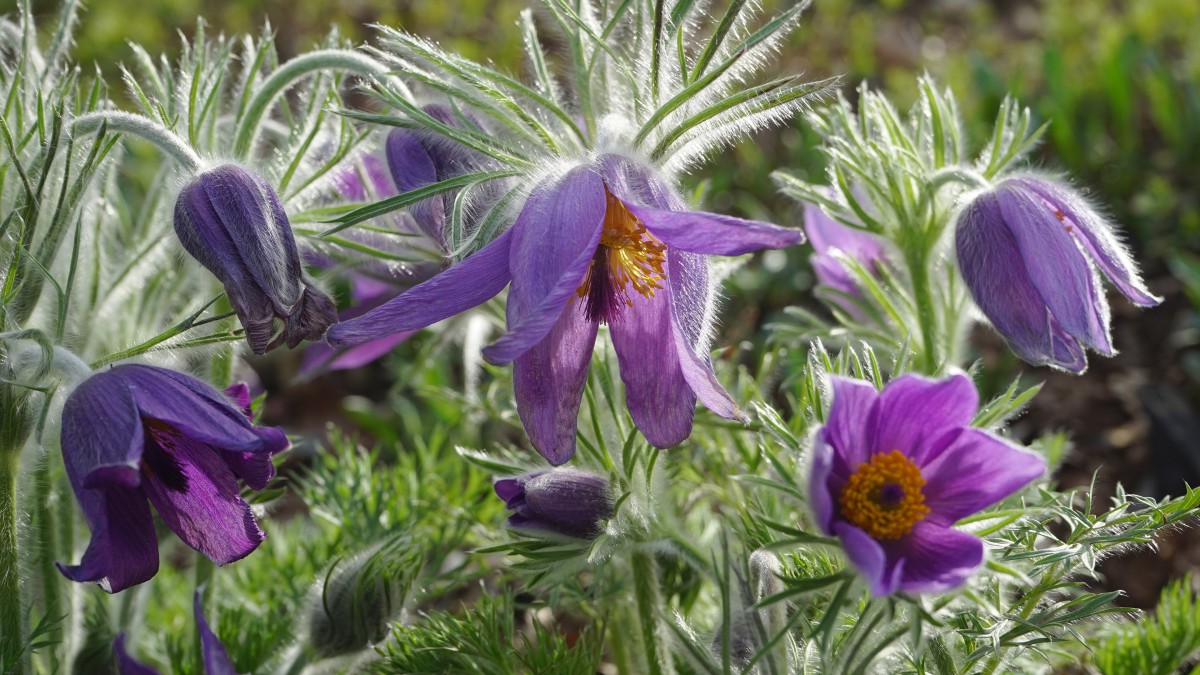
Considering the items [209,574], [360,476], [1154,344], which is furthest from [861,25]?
[209,574]

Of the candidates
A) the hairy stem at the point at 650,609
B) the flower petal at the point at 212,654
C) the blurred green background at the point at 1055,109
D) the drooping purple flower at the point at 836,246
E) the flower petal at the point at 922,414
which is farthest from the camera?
the blurred green background at the point at 1055,109

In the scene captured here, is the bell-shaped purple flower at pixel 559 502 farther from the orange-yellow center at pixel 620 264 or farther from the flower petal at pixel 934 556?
the flower petal at pixel 934 556

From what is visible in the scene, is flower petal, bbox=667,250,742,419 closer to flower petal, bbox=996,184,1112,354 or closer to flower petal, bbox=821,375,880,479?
flower petal, bbox=821,375,880,479

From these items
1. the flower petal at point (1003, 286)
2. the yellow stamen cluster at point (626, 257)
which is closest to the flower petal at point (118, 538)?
the yellow stamen cluster at point (626, 257)

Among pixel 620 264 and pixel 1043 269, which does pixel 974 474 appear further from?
pixel 620 264

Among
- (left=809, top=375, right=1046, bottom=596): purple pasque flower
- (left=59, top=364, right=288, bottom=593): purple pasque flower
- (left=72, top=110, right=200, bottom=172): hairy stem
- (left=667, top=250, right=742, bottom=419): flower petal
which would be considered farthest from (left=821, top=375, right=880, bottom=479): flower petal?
(left=72, top=110, right=200, bottom=172): hairy stem

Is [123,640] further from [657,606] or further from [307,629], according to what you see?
[657,606]

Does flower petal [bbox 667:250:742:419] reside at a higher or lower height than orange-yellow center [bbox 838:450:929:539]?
higher
